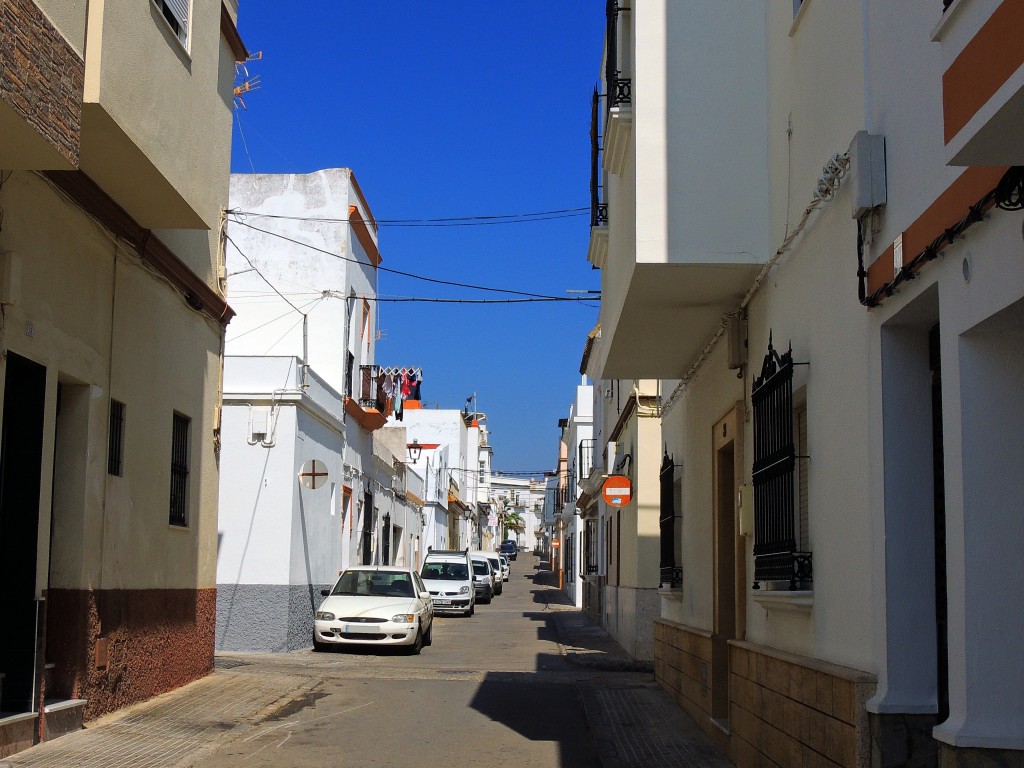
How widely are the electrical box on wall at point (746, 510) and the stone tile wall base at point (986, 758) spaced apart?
456 centimetres

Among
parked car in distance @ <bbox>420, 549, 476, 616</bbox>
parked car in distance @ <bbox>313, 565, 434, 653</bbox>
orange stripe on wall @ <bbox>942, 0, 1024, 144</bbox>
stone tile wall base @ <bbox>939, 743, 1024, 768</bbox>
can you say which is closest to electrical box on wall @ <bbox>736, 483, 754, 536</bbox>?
stone tile wall base @ <bbox>939, 743, 1024, 768</bbox>

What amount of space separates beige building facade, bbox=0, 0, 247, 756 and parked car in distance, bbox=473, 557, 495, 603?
29.2 meters

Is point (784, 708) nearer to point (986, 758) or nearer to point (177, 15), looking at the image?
point (986, 758)

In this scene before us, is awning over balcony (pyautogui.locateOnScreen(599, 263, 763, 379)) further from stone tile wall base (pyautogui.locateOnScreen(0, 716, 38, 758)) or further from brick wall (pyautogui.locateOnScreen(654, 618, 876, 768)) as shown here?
stone tile wall base (pyautogui.locateOnScreen(0, 716, 38, 758))

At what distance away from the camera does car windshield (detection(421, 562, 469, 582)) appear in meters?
34.0

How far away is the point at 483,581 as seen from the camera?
42.2 metres

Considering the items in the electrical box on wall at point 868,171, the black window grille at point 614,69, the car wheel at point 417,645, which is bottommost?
the car wheel at point 417,645

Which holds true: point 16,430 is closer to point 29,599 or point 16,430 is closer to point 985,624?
point 29,599

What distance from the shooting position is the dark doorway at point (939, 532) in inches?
225

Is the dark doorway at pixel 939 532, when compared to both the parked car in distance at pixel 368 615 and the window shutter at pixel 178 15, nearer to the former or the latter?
the window shutter at pixel 178 15

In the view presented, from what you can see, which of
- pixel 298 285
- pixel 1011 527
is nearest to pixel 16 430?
pixel 1011 527

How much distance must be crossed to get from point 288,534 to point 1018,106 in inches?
650

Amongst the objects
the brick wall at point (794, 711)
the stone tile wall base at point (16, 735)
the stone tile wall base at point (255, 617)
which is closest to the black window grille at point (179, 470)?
the stone tile wall base at point (16, 735)

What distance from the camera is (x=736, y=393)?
34.5 feet
